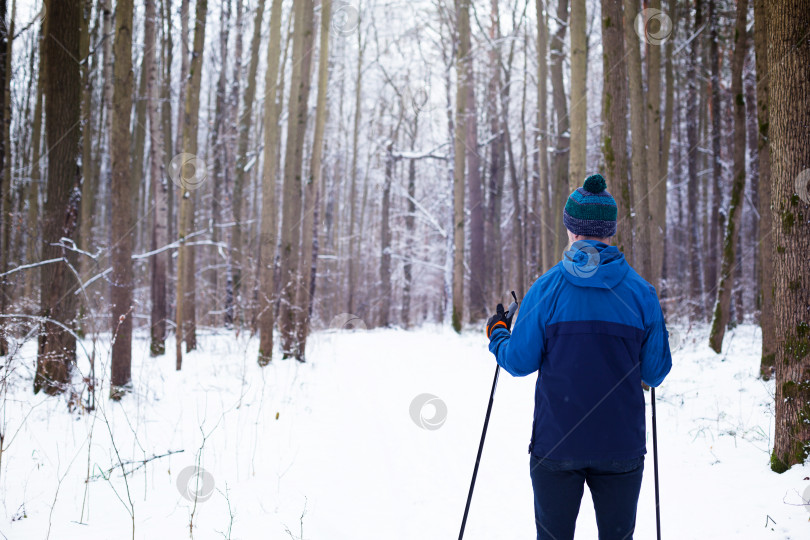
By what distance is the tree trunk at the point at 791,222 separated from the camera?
3793 millimetres

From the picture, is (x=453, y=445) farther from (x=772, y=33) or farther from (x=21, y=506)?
(x=772, y=33)

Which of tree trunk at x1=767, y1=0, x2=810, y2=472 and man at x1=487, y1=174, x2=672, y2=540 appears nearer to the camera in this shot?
man at x1=487, y1=174, x2=672, y2=540

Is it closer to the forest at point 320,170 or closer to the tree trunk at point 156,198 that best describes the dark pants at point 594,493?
the forest at point 320,170

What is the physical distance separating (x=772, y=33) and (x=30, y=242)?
8.75m

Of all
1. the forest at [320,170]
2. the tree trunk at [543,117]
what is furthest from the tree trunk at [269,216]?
the tree trunk at [543,117]

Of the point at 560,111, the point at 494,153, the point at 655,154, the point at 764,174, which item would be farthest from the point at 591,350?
the point at 494,153

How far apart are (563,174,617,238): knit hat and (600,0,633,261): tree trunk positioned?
4.93 metres

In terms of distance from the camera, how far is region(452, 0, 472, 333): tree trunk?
1458cm

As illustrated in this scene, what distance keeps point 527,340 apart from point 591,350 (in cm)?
26

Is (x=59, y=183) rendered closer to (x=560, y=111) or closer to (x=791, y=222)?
(x=791, y=222)

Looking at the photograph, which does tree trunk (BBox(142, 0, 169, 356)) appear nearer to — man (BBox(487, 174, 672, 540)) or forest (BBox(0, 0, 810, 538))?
forest (BBox(0, 0, 810, 538))

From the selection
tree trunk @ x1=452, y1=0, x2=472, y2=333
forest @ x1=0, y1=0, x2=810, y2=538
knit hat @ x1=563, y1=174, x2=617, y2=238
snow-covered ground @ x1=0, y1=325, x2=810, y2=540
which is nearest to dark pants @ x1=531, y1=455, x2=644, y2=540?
knit hat @ x1=563, y1=174, x2=617, y2=238

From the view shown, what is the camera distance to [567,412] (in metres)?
2.13

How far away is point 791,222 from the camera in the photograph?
393 cm
